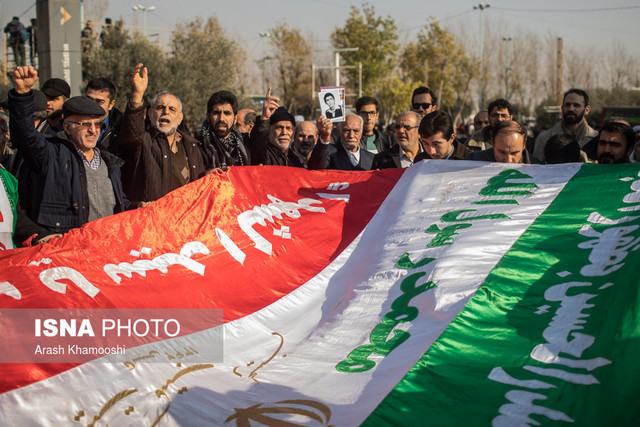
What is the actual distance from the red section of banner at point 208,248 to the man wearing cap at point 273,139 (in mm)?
655

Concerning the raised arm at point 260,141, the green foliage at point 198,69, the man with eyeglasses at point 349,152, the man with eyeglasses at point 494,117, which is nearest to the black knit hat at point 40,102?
the raised arm at point 260,141

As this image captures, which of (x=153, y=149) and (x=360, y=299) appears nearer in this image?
(x=360, y=299)

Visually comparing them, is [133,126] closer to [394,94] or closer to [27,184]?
[27,184]

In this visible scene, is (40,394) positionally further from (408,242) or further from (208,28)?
(208,28)

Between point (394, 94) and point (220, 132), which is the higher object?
point (394, 94)

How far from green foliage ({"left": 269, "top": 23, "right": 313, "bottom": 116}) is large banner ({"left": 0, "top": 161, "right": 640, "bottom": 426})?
42429mm

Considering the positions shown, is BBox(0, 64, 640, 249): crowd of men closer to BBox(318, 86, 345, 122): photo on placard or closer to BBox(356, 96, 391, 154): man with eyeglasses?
BBox(356, 96, 391, 154): man with eyeglasses

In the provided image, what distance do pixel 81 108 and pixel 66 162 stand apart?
35 cm

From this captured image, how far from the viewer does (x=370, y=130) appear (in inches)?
294

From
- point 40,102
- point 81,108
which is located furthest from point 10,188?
point 40,102

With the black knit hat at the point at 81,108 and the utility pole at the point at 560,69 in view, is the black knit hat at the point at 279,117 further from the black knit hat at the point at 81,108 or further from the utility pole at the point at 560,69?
the utility pole at the point at 560,69

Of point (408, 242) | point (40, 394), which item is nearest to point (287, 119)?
point (408, 242)

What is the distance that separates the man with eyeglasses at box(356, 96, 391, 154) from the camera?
7.35m

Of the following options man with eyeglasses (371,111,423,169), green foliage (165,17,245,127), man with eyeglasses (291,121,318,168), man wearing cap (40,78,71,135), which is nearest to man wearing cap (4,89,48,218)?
man wearing cap (40,78,71,135)
